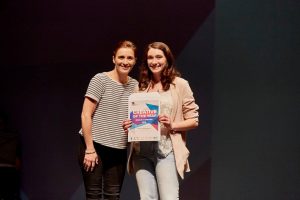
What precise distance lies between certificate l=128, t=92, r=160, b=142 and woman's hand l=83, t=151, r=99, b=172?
0.78ft

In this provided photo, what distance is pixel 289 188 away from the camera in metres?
2.86

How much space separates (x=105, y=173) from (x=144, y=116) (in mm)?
440

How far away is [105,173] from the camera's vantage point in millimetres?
2373

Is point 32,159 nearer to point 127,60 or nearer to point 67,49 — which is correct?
point 67,49

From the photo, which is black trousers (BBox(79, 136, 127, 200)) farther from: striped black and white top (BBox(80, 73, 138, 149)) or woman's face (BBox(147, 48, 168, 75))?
woman's face (BBox(147, 48, 168, 75))

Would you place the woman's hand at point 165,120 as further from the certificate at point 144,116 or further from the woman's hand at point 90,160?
the woman's hand at point 90,160

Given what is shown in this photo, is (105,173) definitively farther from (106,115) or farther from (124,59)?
(124,59)

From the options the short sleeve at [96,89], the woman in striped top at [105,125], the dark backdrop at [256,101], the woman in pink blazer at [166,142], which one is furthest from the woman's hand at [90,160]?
the dark backdrop at [256,101]

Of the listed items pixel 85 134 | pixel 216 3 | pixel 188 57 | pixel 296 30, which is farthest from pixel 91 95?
pixel 296 30

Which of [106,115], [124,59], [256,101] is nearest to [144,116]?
[106,115]

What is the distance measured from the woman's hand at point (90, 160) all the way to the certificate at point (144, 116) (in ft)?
0.78

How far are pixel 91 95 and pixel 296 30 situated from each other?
1523 mm

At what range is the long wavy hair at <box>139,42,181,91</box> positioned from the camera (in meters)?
2.24

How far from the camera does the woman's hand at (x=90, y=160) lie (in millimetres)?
2271
